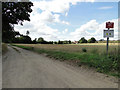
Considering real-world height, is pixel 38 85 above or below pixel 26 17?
below

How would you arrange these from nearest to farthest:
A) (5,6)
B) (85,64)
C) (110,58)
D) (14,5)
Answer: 1. (85,64)
2. (110,58)
3. (5,6)
4. (14,5)

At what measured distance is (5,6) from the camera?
13.0m

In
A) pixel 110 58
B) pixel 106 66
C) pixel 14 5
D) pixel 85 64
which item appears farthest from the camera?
pixel 14 5

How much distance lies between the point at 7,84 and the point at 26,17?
1486 cm

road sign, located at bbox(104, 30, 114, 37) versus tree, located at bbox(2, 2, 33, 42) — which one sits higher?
tree, located at bbox(2, 2, 33, 42)

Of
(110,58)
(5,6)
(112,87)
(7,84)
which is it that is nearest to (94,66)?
(110,58)

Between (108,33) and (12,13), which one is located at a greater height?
(12,13)

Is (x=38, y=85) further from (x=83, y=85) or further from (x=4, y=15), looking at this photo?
(x=4, y=15)

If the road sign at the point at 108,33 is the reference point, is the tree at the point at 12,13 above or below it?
above

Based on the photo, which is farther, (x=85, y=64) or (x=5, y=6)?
(x=5, y=6)

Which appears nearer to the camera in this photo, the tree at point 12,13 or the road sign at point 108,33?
the road sign at point 108,33

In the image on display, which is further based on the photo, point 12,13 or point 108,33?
point 12,13

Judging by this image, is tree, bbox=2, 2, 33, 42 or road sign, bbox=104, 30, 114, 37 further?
tree, bbox=2, 2, 33, 42

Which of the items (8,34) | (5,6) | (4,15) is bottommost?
(8,34)
